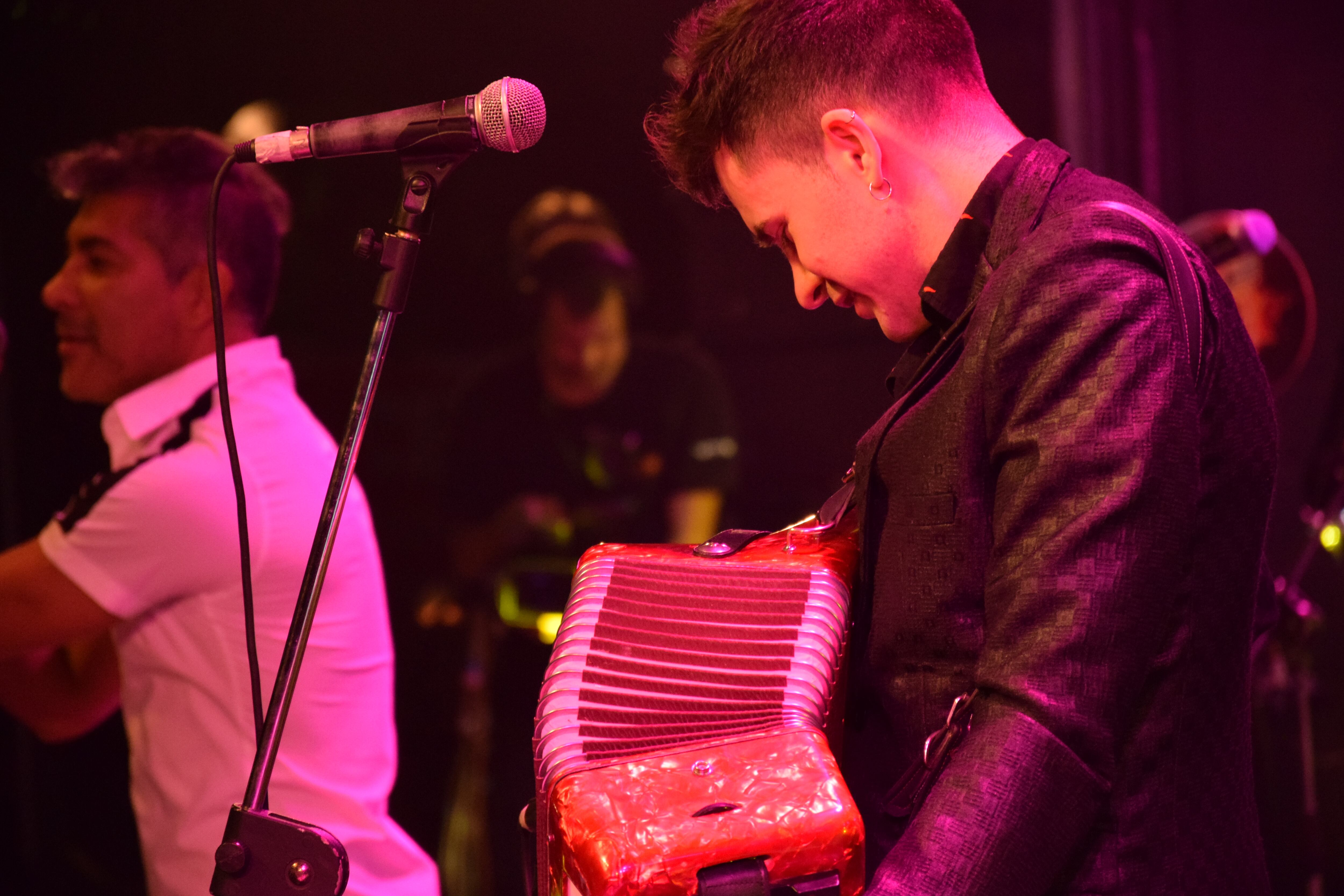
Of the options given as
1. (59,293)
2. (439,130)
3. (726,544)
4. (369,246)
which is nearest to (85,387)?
(59,293)

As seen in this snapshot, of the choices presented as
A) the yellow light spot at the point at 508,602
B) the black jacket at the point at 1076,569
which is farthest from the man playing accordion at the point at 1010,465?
the yellow light spot at the point at 508,602

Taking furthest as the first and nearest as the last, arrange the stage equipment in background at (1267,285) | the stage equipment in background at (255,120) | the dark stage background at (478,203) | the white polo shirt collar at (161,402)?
→ the stage equipment in background at (255,120)
the dark stage background at (478,203)
the stage equipment in background at (1267,285)
the white polo shirt collar at (161,402)

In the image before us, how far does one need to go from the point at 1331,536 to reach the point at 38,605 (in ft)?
12.2

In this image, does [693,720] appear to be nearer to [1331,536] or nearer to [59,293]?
[59,293]

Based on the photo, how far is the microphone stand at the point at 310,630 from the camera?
5.00 ft

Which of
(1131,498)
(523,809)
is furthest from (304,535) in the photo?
(1131,498)

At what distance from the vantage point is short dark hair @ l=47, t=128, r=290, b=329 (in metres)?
2.79

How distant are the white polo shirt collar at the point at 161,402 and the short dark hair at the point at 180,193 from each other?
0.21 metres

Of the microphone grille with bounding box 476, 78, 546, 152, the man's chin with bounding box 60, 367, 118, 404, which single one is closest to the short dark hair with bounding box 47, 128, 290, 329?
the man's chin with bounding box 60, 367, 118, 404

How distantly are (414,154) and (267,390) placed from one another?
48.4 inches

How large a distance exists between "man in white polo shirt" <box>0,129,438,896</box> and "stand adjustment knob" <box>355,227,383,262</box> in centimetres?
101

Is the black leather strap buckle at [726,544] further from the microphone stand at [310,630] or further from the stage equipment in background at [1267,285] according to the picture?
the stage equipment in background at [1267,285]

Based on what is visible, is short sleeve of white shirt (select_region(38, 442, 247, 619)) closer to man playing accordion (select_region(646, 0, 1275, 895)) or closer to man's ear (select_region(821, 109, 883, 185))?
man playing accordion (select_region(646, 0, 1275, 895))

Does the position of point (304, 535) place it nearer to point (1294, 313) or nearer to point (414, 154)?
point (414, 154)
